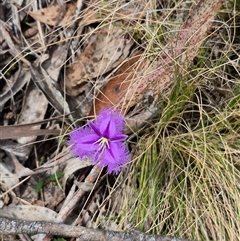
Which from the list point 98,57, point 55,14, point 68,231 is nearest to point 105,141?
point 68,231

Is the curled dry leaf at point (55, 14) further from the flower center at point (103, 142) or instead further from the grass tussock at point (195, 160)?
the flower center at point (103, 142)

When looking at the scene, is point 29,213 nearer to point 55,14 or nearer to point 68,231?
point 68,231

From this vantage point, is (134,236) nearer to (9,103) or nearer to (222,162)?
(222,162)

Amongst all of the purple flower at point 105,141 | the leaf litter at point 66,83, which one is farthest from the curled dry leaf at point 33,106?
the purple flower at point 105,141

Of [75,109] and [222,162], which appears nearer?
[222,162]

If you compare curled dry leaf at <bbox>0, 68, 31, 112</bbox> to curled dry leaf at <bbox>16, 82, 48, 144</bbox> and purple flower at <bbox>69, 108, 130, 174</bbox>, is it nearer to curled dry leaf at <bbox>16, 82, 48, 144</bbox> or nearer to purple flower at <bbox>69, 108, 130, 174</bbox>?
curled dry leaf at <bbox>16, 82, 48, 144</bbox>

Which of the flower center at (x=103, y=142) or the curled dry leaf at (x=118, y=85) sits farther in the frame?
the curled dry leaf at (x=118, y=85)

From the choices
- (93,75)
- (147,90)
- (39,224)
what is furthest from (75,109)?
(39,224)
